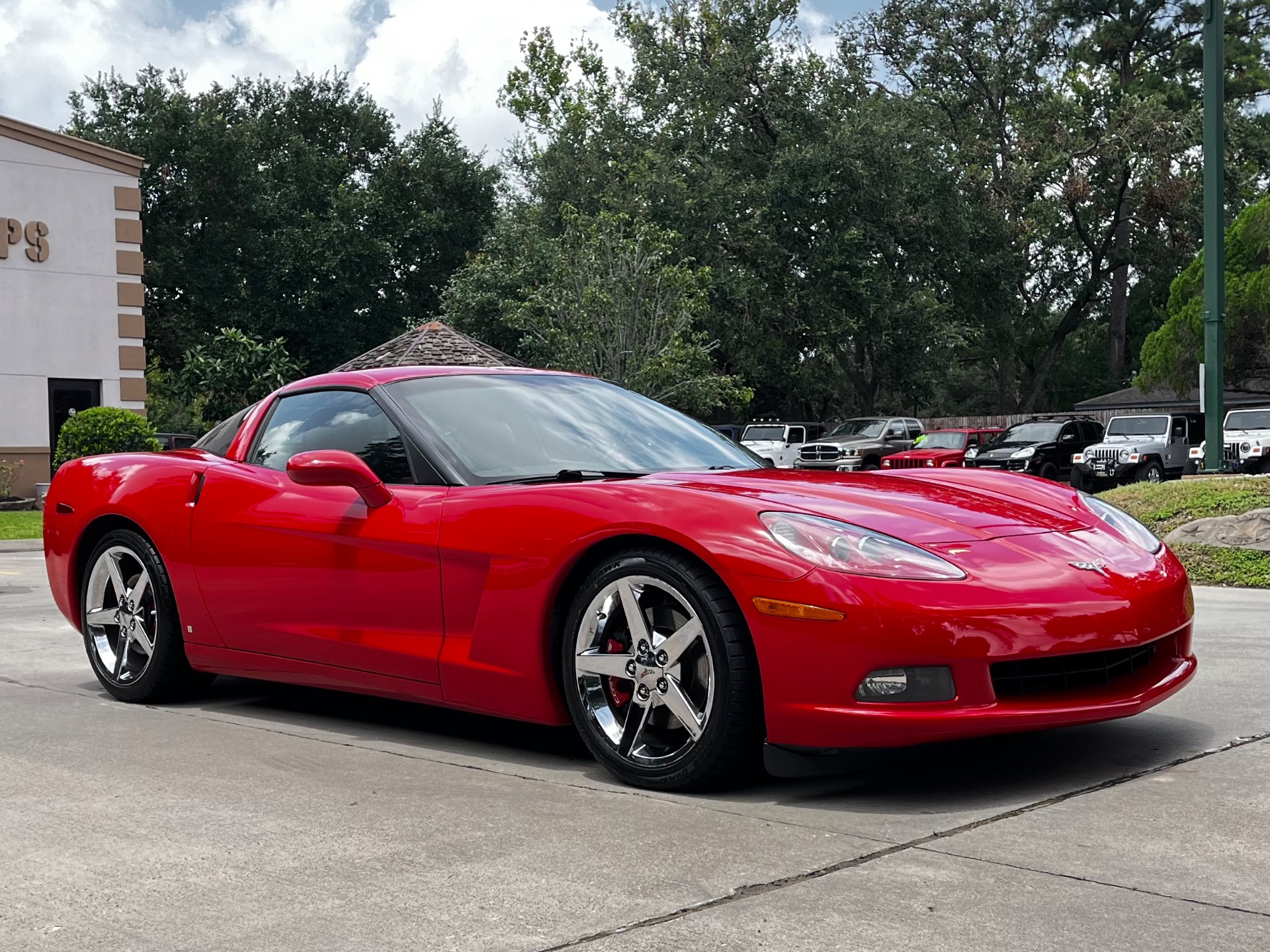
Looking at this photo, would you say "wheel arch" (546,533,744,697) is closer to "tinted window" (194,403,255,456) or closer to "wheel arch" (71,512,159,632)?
"tinted window" (194,403,255,456)

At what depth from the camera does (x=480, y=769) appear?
4766mm

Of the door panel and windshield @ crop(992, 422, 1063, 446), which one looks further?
windshield @ crop(992, 422, 1063, 446)

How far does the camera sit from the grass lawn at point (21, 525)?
65.4 feet

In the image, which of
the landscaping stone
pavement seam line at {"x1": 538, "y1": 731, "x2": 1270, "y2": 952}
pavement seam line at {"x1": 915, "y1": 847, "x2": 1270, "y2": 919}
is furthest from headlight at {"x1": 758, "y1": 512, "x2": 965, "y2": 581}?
the landscaping stone

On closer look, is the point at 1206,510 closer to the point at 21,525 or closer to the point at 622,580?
the point at 622,580

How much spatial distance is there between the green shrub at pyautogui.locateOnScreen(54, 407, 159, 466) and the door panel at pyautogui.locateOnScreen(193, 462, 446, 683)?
19309 mm

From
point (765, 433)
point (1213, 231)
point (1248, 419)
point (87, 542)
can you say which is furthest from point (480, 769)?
point (765, 433)

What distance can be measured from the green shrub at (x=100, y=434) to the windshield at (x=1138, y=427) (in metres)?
20.4

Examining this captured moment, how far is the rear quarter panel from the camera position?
5.93m

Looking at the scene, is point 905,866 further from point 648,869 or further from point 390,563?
point 390,563

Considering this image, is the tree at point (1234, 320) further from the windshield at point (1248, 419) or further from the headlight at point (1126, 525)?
the headlight at point (1126, 525)

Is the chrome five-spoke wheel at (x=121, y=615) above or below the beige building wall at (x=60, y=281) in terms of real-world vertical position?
below

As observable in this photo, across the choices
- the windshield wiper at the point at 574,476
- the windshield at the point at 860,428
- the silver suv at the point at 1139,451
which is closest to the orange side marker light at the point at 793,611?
the windshield wiper at the point at 574,476

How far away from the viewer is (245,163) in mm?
46156
